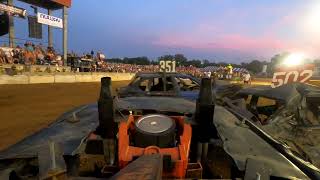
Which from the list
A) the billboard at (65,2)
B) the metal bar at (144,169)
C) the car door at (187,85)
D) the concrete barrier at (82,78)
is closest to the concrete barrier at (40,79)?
the concrete barrier at (82,78)

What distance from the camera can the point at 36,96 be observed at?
2197cm

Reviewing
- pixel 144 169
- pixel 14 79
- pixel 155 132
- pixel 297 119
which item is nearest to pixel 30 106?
pixel 14 79

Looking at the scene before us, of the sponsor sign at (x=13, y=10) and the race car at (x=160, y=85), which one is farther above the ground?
the sponsor sign at (x=13, y=10)

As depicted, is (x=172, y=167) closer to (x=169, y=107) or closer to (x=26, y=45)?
(x=169, y=107)

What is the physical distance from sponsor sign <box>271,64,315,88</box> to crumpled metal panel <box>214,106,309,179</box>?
8.77 metres

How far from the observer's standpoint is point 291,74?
1300 cm

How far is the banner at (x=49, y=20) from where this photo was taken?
3656cm

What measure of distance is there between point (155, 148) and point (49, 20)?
1426 inches

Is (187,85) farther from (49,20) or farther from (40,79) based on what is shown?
(49,20)

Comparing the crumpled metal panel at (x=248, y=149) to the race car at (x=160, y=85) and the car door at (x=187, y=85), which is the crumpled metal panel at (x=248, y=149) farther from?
the car door at (x=187, y=85)

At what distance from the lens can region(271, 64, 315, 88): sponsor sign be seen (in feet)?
42.4

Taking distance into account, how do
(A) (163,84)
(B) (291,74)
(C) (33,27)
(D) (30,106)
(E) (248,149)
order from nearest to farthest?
(E) (248,149) → (A) (163,84) → (B) (291,74) → (D) (30,106) → (C) (33,27)

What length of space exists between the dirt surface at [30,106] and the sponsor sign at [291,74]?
23.2 feet

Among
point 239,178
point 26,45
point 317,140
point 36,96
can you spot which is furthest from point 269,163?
point 26,45
